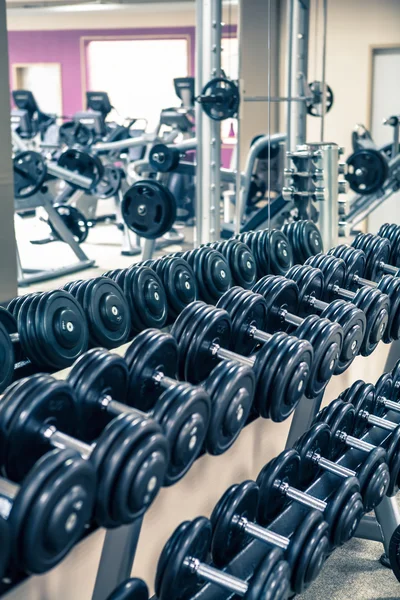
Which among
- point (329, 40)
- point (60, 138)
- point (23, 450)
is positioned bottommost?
point (23, 450)

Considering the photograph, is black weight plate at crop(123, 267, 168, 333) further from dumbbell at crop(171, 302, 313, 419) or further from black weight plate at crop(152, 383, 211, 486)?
black weight plate at crop(152, 383, 211, 486)

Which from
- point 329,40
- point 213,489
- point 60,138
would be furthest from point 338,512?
point 60,138

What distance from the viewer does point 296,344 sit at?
1.44 m

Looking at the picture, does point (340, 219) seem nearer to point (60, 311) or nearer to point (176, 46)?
point (60, 311)

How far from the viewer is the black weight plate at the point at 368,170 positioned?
14.5 ft

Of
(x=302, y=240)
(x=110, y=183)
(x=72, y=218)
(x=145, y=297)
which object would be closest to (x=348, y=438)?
(x=145, y=297)

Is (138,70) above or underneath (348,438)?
above

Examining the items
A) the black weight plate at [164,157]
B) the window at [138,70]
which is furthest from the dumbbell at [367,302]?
the window at [138,70]

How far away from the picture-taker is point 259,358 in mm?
1429

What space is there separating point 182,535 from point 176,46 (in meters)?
7.42

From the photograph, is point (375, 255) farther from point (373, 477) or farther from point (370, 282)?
point (373, 477)

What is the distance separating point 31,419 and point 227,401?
36 centimetres

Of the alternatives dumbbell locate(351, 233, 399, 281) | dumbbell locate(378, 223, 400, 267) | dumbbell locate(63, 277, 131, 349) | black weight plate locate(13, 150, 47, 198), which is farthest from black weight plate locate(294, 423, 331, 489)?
black weight plate locate(13, 150, 47, 198)

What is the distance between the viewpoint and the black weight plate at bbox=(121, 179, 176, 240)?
348cm
